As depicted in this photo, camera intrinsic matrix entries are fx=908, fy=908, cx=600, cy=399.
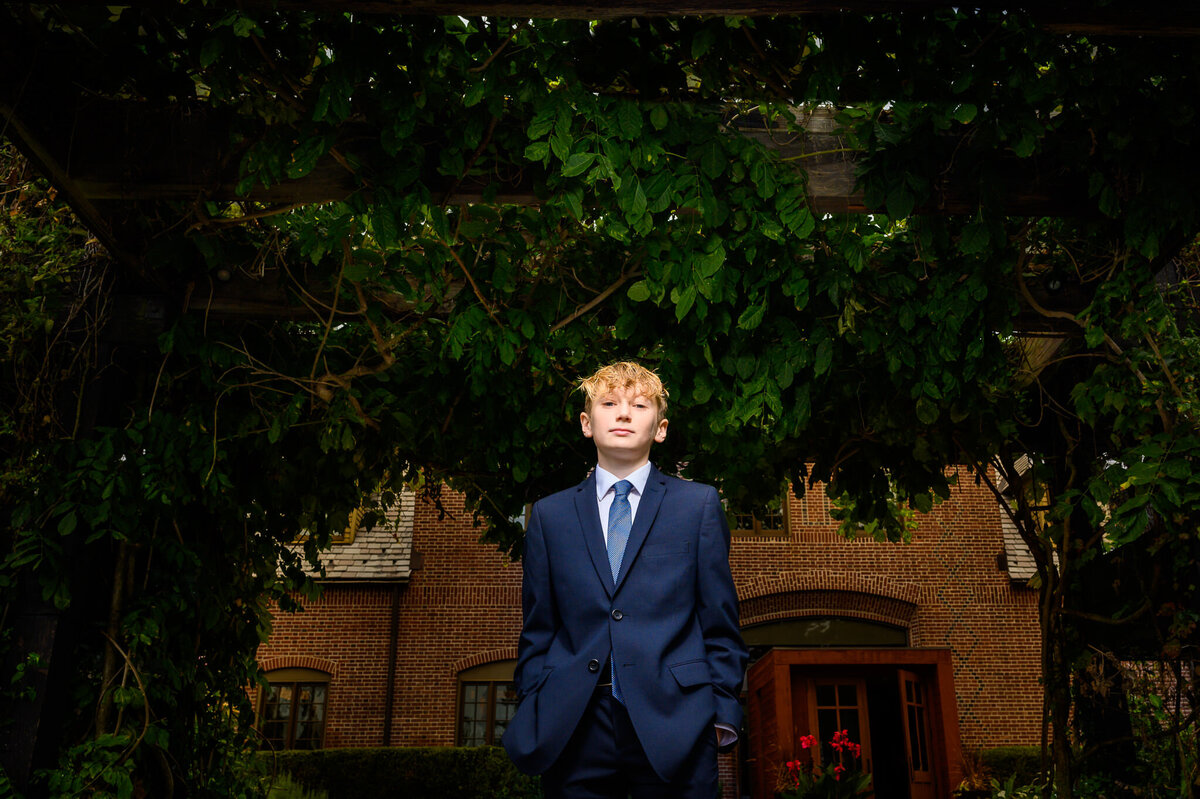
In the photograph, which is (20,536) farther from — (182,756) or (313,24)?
(313,24)

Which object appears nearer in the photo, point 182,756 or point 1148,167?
point 1148,167

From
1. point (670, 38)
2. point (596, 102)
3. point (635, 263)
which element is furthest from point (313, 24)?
point (635, 263)

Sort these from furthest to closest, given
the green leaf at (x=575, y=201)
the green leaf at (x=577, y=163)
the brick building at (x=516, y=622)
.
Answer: the brick building at (x=516, y=622)
the green leaf at (x=575, y=201)
the green leaf at (x=577, y=163)

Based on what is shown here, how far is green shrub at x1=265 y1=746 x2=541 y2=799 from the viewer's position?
39.2ft

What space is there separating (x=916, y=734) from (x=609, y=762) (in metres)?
9.89

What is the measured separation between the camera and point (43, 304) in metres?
4.53

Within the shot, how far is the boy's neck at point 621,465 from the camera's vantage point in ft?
7.85

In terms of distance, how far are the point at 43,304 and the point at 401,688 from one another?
31.6ft

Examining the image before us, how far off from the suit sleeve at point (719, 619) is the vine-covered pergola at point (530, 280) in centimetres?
145

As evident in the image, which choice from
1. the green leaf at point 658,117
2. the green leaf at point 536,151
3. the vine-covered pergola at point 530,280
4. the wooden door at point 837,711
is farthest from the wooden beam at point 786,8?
the wooden door at point 837,711

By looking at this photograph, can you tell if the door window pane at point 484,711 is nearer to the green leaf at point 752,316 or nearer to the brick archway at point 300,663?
the brick archway at point 300,663

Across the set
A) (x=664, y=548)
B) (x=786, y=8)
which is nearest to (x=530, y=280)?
(x=786, y=8)

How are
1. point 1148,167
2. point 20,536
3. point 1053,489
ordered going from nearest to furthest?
point 1148,167
point 20,536
point 1053,489

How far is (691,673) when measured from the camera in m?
2.14
